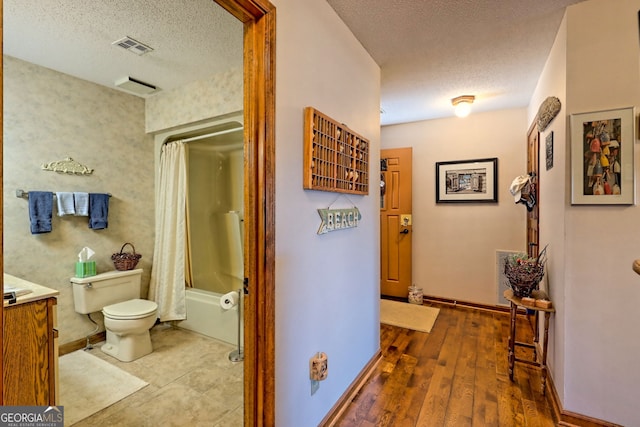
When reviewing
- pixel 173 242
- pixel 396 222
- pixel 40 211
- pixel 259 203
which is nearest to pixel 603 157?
pixel 259 203

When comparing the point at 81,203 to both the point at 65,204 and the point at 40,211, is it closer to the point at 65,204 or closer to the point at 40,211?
the point at 65,204

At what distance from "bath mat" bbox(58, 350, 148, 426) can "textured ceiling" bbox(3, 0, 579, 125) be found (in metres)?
2.37

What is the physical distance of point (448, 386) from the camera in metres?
2.08

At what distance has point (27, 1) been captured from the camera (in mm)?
1660

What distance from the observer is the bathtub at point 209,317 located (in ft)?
8.99

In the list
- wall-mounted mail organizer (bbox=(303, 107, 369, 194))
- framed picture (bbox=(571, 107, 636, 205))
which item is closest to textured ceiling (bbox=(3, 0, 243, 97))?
wall-mounted mail organizer (bbox=(303, 107, 369, 194))

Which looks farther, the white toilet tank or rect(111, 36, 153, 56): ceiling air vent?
the white toilet tank

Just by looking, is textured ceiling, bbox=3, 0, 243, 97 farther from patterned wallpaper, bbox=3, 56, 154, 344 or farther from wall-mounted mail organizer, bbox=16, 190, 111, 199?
wall-mounted mail organizer, bbox=16, 190, 111, 199

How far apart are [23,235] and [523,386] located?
3.86m

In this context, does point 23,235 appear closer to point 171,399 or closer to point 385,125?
point 171,399

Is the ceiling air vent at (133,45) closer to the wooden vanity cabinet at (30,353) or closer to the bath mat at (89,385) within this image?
the wooden vanity cabinet at (30,353)

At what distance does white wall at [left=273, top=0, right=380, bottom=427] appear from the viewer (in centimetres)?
137

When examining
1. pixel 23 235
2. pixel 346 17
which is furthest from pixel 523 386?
pixel 23 235

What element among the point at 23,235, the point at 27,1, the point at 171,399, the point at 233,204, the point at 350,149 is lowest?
the point at 171,399
